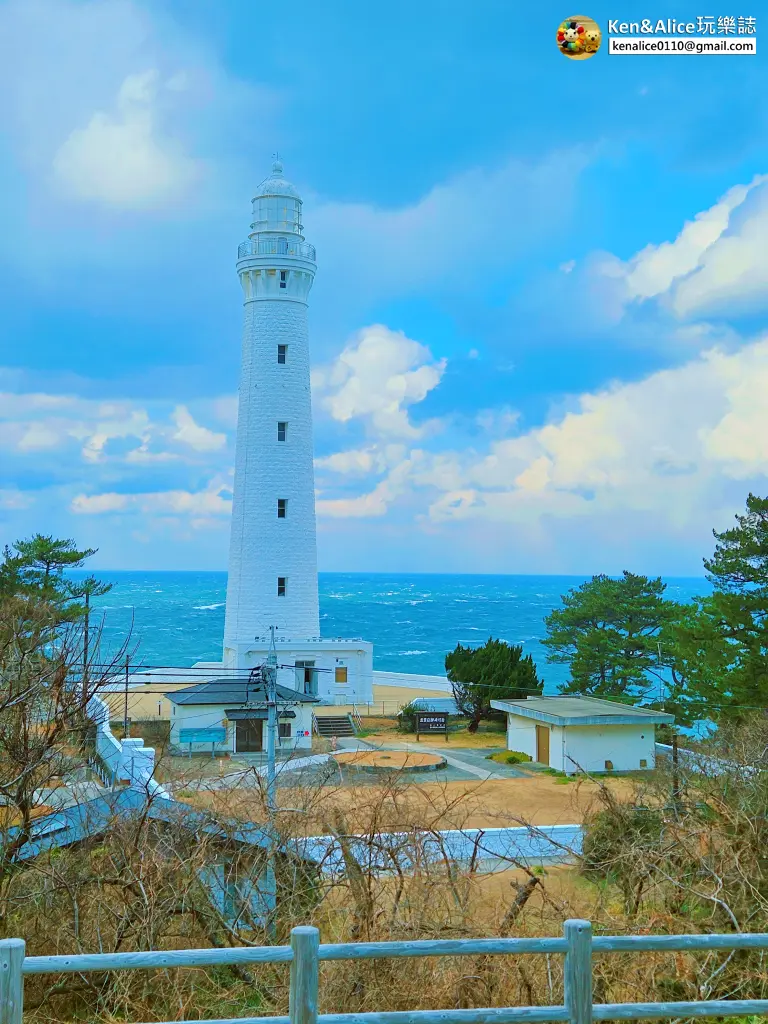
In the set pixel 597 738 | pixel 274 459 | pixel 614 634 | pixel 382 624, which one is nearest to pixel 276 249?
pixel 274 459

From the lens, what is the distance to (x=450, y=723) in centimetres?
3622

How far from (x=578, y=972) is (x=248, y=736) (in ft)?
86.0

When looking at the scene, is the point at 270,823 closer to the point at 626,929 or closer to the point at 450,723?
the point at 626,929

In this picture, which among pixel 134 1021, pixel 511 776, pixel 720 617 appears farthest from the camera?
pixel 720 617

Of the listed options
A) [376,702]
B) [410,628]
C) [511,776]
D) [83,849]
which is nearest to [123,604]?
[410,628]

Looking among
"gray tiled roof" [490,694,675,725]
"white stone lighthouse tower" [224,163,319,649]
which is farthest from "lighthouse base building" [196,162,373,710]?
"gray tiled roof" [490,694,675,725]

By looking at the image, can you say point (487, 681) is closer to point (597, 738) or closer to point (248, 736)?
point (597, 738)

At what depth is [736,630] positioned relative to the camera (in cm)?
2639

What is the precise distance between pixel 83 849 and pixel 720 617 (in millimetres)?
22126

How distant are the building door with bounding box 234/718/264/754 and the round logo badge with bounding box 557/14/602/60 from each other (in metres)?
21.5

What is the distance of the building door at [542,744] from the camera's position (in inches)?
1105

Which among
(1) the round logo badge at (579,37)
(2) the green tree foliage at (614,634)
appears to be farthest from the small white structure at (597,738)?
(1) the round logo badge at (579,37)

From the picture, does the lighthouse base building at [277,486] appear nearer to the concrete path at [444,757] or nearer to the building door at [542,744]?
the concrete path at [444,757]

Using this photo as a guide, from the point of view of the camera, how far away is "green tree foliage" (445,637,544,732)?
35.1m
